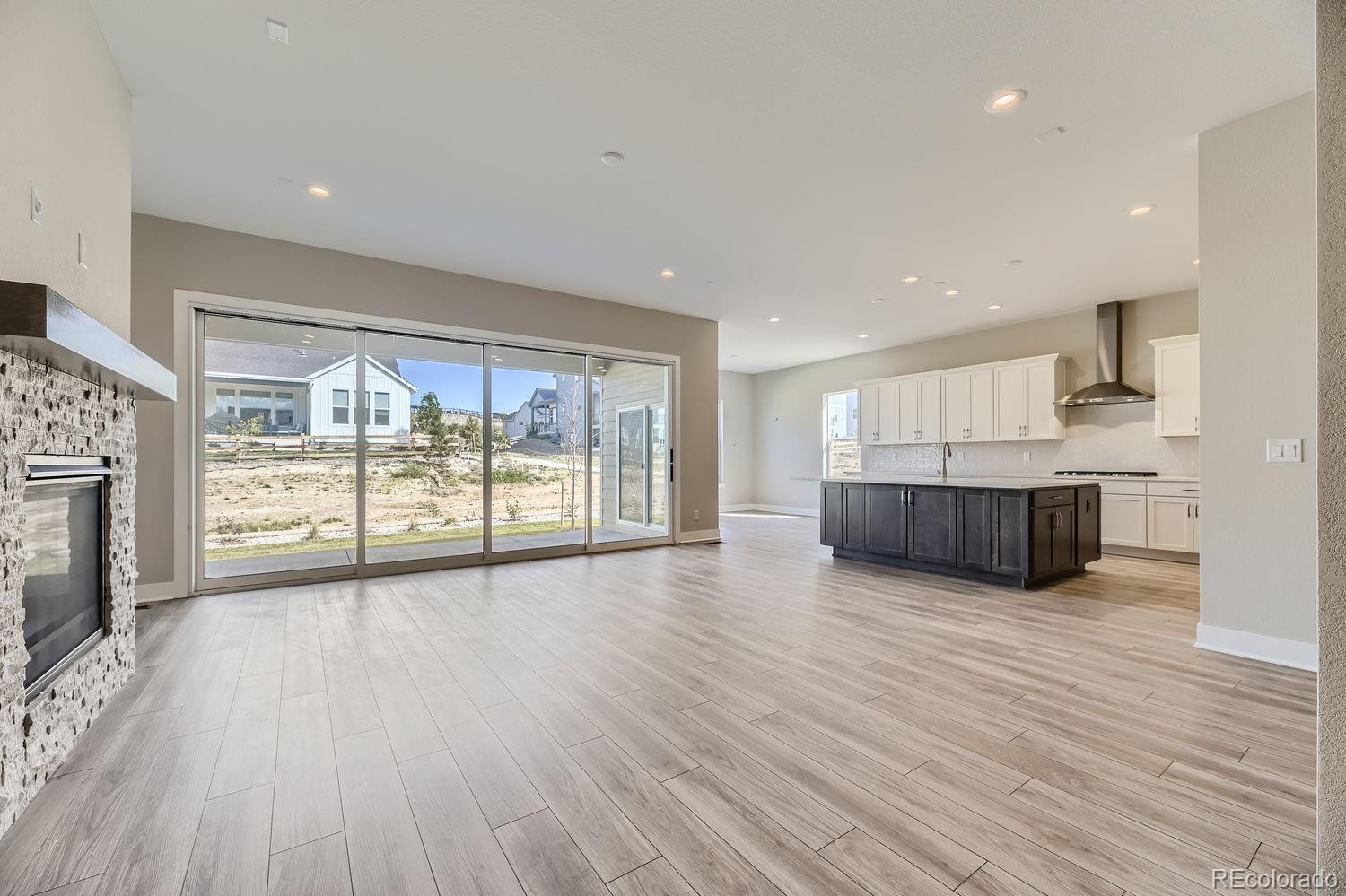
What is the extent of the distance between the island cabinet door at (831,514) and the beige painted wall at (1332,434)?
15.5ft

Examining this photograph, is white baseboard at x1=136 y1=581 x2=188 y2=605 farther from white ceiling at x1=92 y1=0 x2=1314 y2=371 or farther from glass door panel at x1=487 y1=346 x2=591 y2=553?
white ceiling at x1=92 y1=0 x2=1314 y2=371

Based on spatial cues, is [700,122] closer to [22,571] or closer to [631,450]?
[22,571]

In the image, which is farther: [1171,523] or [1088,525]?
[1171,523]

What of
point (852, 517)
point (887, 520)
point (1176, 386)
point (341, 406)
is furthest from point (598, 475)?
point (1176, 386)

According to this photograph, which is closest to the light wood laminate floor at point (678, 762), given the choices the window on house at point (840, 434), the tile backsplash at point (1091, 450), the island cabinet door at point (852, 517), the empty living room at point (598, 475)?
the empty living room at point (598, 475)

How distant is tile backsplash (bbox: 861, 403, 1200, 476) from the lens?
6.40 m

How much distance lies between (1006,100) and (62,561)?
4.76 m

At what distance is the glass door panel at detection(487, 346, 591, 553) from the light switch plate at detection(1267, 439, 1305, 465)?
5484mm

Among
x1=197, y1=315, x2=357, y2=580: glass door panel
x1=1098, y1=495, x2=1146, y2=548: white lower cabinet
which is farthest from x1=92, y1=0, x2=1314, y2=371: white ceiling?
x1=1098, y1=495, x2=1146, y2=548: white lower cabinet

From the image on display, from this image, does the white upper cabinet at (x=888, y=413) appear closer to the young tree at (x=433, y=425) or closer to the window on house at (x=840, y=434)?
the window on house at (x=840, y=434)

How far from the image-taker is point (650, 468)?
716cm

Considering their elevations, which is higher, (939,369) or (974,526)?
(939,369)

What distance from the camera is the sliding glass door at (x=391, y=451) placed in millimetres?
4668

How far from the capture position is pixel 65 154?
214cm
